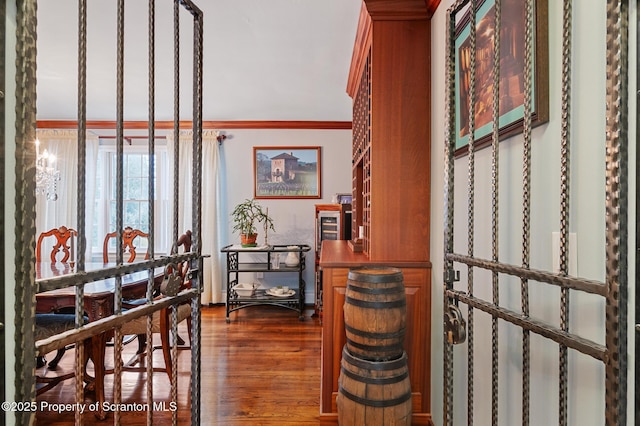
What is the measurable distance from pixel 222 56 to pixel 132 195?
282 centimetres

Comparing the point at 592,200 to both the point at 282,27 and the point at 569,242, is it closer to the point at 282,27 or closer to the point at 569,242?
the point at 569,242

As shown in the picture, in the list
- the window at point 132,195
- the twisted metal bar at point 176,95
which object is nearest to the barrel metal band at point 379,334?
the twisted metal bar at point 176,95

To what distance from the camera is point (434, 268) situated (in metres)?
1.86

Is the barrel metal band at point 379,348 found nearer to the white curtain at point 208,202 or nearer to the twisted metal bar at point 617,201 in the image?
the twisted metal bar at point 617,201

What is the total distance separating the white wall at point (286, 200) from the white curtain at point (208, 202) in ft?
0.45

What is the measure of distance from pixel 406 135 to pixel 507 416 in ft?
4.52

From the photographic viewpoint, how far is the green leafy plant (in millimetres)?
4273

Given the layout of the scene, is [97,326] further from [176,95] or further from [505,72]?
[505,72]

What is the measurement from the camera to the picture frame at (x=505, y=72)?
96 cm

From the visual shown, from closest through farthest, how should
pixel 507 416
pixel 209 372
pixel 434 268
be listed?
pixel 507 416 < pixel 434 268 < pixel 209 372

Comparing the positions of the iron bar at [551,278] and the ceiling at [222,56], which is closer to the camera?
the iron bar at [551,278]

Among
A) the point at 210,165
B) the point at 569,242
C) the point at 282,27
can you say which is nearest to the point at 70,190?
the point at 210,165

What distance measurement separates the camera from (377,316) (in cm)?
154

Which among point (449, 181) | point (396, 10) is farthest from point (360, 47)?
point (449, 181)
